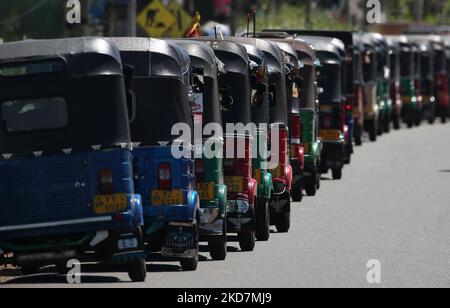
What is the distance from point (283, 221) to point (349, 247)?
2297 millimetres

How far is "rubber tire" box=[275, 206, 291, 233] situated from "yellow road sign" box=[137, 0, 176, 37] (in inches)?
581

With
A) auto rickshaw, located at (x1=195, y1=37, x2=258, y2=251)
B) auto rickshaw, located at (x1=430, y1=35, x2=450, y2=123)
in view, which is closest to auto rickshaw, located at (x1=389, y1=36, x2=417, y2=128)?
auto rickshaw, located at (x1=430, y1=35, x2=450, y2=123)

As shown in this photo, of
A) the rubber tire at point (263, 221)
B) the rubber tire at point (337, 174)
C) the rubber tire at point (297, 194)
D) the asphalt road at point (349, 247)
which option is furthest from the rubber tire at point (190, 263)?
the rubber tire at point (337, 174)

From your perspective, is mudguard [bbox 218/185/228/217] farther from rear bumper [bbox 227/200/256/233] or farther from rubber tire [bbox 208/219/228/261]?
rear bumper [bbox 227/200/256/233]

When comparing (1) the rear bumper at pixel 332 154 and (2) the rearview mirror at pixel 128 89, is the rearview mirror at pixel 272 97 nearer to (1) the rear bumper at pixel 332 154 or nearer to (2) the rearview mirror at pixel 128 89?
(2) the rearview mirror at pixel 128 89

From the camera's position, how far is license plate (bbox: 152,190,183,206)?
1731 cm

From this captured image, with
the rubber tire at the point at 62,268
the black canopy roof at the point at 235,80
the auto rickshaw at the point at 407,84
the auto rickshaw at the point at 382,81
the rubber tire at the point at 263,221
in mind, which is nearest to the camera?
the rubber tire at the point at 62,268

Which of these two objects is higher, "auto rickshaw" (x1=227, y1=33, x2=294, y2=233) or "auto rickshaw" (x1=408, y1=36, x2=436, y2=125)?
"auto rickshaw" (x1=227, y1=33, x2=294, y2=233)

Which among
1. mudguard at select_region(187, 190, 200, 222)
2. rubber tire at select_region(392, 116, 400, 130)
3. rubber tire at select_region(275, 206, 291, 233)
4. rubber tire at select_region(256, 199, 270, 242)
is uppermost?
mudguard at select_region(187, 190, 200, 222)

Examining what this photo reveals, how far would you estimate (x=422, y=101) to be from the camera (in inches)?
2299

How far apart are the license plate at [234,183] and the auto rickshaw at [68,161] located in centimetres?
351

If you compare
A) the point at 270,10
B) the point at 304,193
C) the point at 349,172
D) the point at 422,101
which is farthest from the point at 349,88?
the point at 270,10

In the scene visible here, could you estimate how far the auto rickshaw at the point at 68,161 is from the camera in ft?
53.4

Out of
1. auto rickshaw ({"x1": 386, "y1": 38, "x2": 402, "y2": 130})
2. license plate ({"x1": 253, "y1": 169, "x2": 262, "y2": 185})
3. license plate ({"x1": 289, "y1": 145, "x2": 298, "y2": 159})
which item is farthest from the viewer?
auto rickshaw ({"x1": 386, "y1": 38, "x2": 402, "y2": 130})
